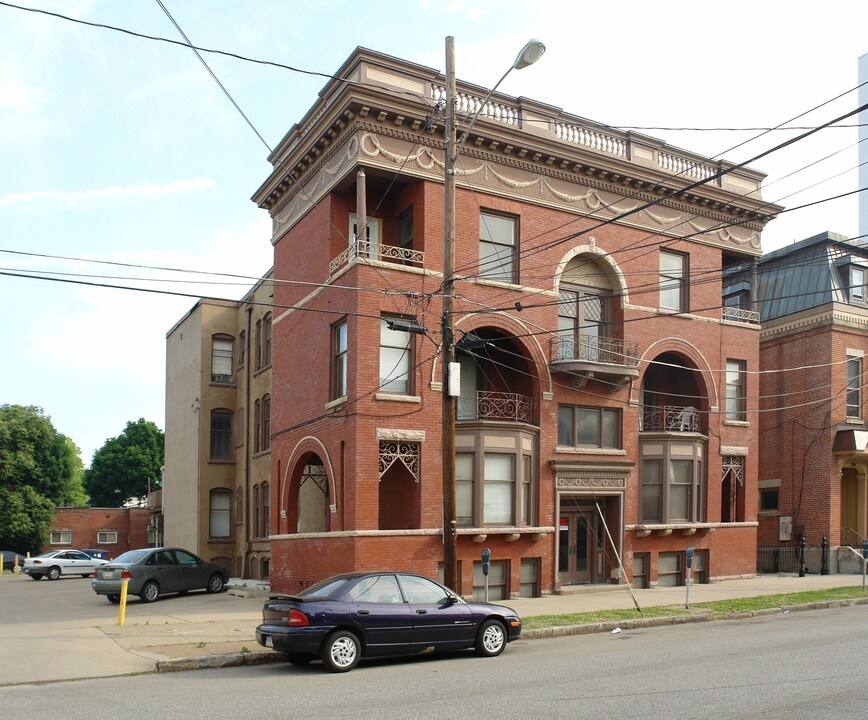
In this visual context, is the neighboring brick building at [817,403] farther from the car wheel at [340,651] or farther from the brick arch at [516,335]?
the car wheel at [340,651]

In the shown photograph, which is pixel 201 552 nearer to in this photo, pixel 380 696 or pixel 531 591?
pixel 531 591

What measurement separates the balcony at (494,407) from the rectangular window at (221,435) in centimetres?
1718

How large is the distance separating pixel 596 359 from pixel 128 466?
6873cm

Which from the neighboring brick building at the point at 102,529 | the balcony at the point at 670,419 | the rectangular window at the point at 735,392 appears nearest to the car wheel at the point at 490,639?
the balcony at the point at 670,419

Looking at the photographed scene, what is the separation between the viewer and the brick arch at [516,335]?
23.2m

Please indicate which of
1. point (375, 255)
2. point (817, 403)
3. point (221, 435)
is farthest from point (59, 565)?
point (817, 403)

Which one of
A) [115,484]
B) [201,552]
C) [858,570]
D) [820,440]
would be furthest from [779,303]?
[115,484]

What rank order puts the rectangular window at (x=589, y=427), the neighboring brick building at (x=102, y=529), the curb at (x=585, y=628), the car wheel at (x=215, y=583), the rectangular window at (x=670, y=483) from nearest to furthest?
1. the curb at (x=585, y=628)
2. the rectangular window at (x=589, y=427)
3. the rectangular window at (x=670, y=483)
4. the car wheel at (x=215, y=583)
5. the neighboring brick building at (x=102, y=529)

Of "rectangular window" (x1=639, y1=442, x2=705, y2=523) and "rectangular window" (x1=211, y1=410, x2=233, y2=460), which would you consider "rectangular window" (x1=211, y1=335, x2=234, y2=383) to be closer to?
"rectangular window" (x1=211, y1=410, x2=233, y2=460)

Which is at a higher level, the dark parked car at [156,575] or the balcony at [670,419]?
the balcony at [670,419]

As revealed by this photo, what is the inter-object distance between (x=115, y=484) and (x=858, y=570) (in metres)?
70.2

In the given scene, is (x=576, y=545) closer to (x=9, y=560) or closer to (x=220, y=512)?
(x=220, y=512)

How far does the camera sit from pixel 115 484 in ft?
280

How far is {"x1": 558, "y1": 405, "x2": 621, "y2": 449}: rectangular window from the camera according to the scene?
25.4m
